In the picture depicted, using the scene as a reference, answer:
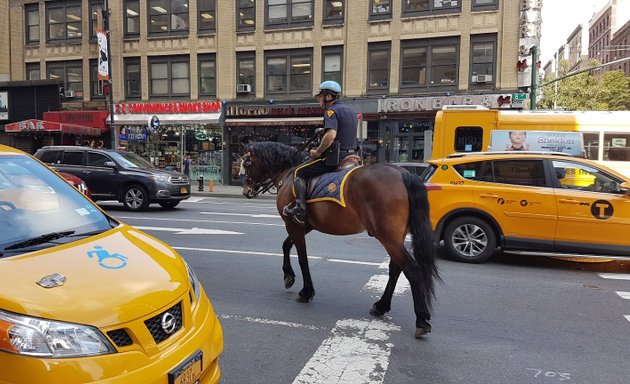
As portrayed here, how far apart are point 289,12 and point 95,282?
24.2m

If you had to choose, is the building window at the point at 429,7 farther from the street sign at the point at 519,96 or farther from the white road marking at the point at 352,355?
the white road marking at the point at 352,355

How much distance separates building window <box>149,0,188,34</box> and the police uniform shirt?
77.0 ft

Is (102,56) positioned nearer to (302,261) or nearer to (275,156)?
(275,156)

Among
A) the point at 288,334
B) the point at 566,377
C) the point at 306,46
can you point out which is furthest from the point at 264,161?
the point at 306,46

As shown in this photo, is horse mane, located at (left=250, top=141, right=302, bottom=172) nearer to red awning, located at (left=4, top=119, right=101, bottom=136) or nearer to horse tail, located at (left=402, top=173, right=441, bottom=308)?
horse tail, located at (left=402, top=173, right=441, bottom=308)

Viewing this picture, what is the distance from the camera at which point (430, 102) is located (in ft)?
71.2

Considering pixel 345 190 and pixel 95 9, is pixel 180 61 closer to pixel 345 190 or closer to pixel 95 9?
pixel 95 9

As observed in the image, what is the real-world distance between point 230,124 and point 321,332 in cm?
2172

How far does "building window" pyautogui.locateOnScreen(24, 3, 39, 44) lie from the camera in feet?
96.3

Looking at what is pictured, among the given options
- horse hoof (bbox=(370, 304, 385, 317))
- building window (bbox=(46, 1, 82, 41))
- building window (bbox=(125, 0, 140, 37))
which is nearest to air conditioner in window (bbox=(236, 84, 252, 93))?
building window (bbox=(125, 0, 140, 37))

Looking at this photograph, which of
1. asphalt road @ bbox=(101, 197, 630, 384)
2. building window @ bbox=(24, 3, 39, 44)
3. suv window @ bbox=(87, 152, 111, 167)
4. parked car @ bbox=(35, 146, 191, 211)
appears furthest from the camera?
building window @ bbox=(24, 3, 39, 44)

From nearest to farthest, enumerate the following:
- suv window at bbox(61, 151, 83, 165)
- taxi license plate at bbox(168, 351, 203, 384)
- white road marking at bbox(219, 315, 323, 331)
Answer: taxi license plate at bbox(168, 351, 203, 384), white road marking at bbox(219, 315, 323, 331), suv window at bbox(61, 151, 83, 165)

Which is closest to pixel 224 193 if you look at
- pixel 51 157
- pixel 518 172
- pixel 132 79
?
pixel 51 157

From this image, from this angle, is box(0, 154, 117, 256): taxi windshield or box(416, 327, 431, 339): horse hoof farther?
box(416, 327, 431, 339): horse hoof
